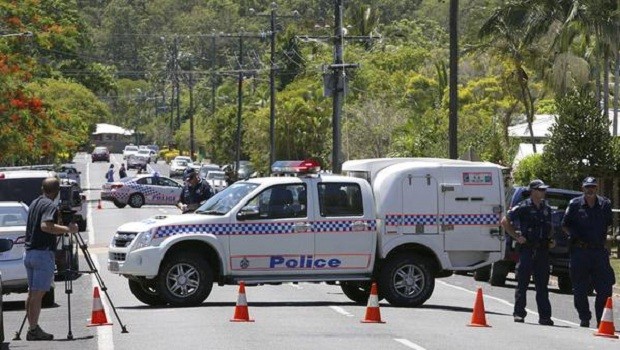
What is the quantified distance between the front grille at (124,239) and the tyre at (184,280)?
2.13 ft

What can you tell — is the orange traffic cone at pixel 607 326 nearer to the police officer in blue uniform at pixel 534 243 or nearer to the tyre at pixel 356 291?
the police officer in blue uniform at pixel 534 243

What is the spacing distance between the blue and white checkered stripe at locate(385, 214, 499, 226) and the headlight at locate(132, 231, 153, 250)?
3489 mm

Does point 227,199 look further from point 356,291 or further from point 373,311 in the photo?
point 373,311

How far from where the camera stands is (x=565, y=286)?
27.7 meters

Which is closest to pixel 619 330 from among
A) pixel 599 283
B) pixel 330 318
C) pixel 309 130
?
pixel 599 283

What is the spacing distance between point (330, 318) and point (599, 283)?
11.5 feet

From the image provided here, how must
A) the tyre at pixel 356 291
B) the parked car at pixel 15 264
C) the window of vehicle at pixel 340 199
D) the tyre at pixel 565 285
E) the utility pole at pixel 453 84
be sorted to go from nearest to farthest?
the window of vehicle at pixel 340 199, the parked car at pixel 15 264, the tyre at pixel 356 291, the tyre at pixel 565 285, the utility pole at pixel 453 84

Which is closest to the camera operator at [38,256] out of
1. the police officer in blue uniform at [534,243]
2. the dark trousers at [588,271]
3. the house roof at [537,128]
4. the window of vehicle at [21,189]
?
the police officer in blue uniform at [534,243]

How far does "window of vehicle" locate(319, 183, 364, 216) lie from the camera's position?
21.4 m

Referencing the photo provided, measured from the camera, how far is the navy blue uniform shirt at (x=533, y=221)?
62.5 feet

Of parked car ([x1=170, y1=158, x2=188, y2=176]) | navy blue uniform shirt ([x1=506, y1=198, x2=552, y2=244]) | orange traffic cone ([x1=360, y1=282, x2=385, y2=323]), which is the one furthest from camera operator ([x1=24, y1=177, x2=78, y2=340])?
parked car ([x1=170, y1=158, x2=188, y2=176])

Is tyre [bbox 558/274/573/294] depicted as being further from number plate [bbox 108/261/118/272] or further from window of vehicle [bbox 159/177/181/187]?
window of vehicle [bbox 159/177/181/187]

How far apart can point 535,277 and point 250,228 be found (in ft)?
13.9

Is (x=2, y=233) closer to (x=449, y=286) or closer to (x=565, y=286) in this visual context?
(x=449, y=286)
